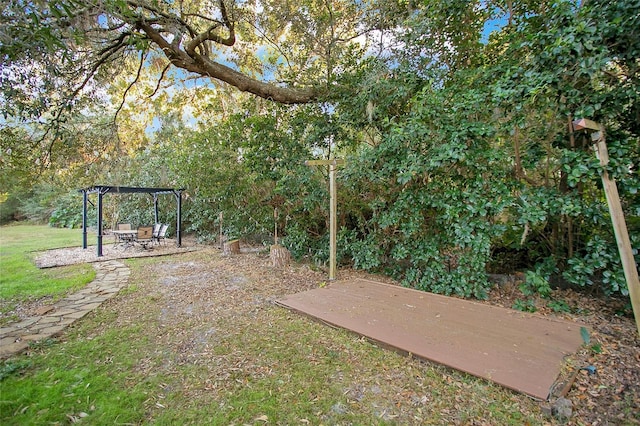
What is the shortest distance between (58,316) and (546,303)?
5906 mm

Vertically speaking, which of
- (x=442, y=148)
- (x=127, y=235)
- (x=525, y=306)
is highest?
(x=442, y=148)

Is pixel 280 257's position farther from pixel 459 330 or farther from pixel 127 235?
pixel 127 235

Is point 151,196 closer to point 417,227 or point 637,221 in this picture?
point 417,227

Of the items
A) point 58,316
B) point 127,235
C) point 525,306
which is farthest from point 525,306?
point 127,235

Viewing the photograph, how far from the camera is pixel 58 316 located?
3.56 m

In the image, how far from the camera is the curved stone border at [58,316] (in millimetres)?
2893

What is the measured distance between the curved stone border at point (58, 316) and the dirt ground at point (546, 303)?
1.19 feet

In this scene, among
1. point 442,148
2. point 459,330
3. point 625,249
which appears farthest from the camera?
point 442,148

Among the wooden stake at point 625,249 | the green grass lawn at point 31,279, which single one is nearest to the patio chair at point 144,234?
the green grass lawn at point 31,279

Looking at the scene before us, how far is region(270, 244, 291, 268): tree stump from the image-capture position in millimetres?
6438

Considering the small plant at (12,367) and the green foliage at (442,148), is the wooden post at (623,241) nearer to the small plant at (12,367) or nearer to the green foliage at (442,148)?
the green foliage at (442,148)

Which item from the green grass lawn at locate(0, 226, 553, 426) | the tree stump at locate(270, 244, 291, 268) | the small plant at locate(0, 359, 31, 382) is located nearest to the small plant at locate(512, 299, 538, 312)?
the green grass lawn at locate(0, 226, 553, 426)

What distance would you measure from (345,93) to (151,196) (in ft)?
30.9

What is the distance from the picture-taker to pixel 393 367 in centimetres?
253
